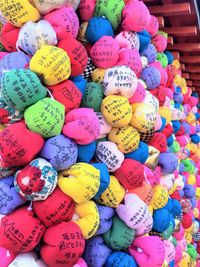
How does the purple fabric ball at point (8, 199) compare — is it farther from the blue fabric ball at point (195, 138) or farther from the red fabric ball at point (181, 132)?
the blue fabric ball at point (195, 138)

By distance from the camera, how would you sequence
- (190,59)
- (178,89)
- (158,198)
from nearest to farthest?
(158,198), (178,89), (190,59)

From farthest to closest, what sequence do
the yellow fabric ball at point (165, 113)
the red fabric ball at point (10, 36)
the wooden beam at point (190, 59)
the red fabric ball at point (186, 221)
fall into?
the wooden beam at point (190, 59)
the red fabric ball at point (186, 221)
the yellow fabric ball at point (165, 113)
the red fabric ball at point (10, 36)

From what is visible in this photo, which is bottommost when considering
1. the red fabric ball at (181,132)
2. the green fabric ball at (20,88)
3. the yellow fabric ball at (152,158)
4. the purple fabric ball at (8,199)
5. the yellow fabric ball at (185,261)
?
the yellow fabric ball at (185,261)

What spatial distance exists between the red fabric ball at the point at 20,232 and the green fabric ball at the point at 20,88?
0.17 meters

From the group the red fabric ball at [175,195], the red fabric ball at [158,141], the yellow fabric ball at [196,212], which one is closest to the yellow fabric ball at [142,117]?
the red fabric ball at [158,141]

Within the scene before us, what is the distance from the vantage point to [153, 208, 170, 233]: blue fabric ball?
30.8 inches

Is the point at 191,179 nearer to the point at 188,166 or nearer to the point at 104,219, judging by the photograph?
the point at 188,166

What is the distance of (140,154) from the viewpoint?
701 mm

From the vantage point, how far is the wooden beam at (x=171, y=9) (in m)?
1.00

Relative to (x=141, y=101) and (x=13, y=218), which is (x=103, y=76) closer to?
(x=141, y=101)

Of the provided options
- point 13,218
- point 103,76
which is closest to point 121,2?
point 103,76

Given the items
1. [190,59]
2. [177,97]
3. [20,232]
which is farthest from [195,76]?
[20,232]

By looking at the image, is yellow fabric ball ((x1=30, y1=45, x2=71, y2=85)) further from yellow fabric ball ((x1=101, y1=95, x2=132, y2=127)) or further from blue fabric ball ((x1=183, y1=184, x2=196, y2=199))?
blue fabric ball ((x1=183, y1=184, x2=196, y2=199))

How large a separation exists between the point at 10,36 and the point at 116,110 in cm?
23
